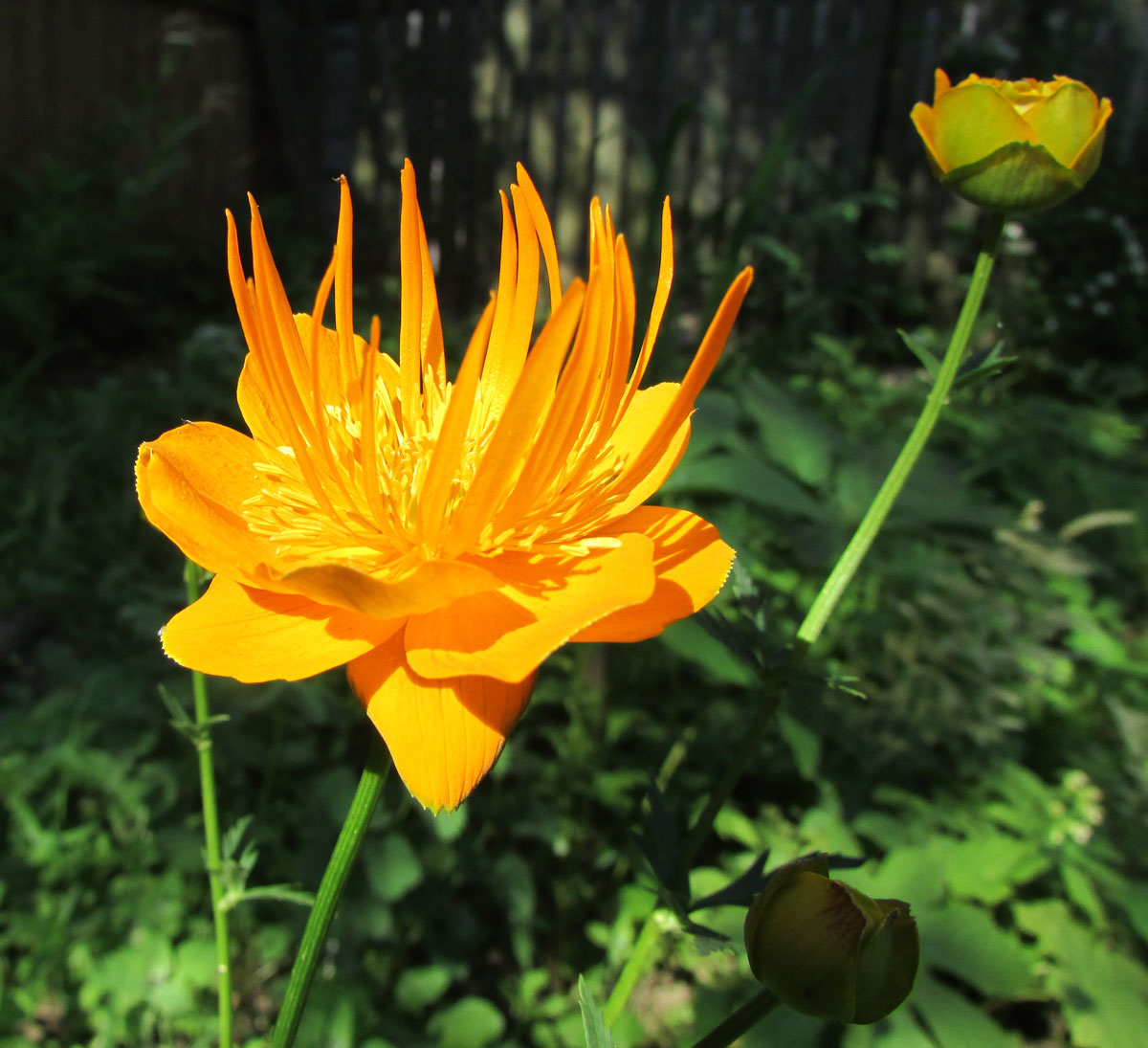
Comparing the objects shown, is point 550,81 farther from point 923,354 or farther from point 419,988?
point 923,354

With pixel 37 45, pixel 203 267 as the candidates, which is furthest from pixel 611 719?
pixel 37 45

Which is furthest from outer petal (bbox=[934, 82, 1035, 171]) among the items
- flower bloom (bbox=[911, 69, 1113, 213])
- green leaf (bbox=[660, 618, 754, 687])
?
green leaf (bbox=[660, 618, 754, 687])

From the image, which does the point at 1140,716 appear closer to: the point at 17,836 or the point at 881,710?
the point at 881,710

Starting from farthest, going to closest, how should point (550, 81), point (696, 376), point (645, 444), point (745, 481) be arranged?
point (550, 81) → point (745, 481) → point (645, 444) → point (696, 376)

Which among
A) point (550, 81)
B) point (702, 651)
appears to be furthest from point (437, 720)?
point (550, 81)

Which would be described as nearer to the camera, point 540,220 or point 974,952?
point 540,220

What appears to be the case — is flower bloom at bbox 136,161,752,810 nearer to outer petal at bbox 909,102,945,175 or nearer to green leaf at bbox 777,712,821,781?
outer petal at bbox 909,102,945,175
